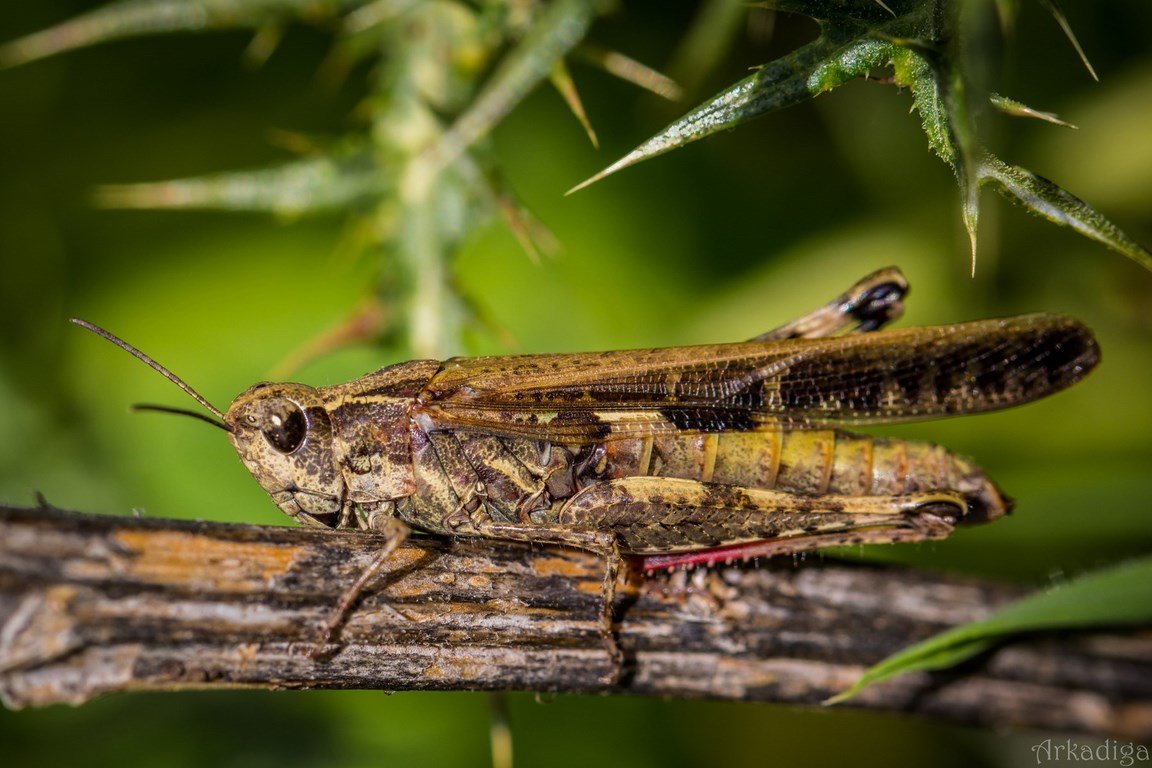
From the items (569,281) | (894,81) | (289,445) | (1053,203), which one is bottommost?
(1053,203)

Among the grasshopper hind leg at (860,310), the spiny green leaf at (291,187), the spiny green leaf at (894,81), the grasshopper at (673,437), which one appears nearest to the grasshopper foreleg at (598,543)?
the grasshopper at (673,437)

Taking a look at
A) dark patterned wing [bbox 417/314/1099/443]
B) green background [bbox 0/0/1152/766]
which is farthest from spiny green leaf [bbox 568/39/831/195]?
green background [bbox 0/0/1152/766]

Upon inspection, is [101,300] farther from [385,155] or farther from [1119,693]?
[1119,693]

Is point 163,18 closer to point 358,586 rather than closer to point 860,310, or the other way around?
point 358,586

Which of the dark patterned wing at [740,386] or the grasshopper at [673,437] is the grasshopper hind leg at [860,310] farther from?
the dark patterned wing at [740,386]

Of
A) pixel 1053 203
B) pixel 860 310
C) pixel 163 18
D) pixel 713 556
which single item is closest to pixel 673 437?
pixel 713 556

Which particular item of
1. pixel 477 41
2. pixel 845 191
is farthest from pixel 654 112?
pixel 477 41
